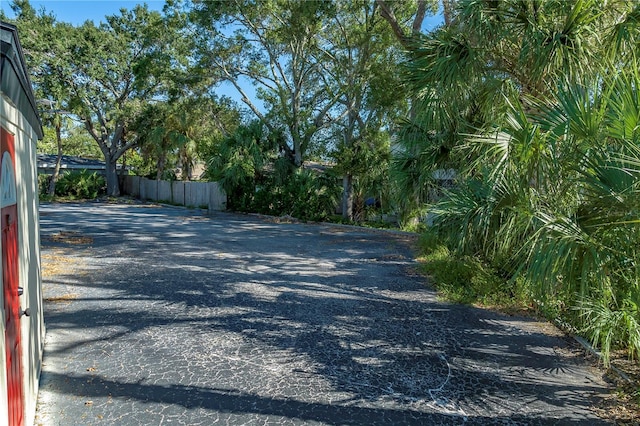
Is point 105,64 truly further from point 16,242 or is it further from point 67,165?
point 16,242

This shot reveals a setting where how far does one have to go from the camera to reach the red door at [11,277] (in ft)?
7.04

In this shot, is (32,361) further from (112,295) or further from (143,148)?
(143,148)

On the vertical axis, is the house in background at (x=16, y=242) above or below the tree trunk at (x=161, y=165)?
below

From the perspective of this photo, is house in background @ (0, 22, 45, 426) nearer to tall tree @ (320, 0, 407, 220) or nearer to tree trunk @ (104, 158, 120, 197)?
tall tree @ (320, 0, 407, 220)

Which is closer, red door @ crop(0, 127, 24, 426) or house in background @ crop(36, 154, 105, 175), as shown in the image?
red door @ crop(0, 127, 24, 426)

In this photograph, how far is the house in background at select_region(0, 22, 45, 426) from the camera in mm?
2113

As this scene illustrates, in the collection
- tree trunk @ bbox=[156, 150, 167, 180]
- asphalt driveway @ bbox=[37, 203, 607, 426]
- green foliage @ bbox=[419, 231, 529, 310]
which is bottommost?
asphalt driveway @ bbox=[37, 203, 607, 426]

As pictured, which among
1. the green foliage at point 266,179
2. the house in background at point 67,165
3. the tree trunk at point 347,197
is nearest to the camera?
the tree trunk at point 347,197

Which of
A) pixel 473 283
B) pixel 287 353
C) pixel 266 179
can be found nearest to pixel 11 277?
pixel 287 353

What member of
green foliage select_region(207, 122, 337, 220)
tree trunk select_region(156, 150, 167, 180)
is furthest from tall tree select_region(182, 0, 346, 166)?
tree trunk select_region(156, 150, 167, 180)

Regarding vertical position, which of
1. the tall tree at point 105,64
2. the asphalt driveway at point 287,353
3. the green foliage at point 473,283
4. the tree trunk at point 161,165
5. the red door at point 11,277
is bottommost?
the asphalt driveway at point 287,353

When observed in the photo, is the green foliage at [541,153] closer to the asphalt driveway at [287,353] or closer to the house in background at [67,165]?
the asphalt driveway at [287,353]

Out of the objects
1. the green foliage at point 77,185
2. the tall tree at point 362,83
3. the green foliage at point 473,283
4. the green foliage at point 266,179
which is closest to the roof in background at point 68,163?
the green foliage at point 77,185

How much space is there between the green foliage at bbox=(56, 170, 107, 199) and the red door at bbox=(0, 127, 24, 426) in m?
27.7
